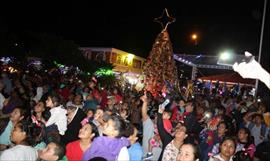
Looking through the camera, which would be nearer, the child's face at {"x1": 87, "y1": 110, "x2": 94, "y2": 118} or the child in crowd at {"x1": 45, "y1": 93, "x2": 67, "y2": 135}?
the child in crowd at {"x1": 45, "y1": 93, "x2": 67, "y2": 135}

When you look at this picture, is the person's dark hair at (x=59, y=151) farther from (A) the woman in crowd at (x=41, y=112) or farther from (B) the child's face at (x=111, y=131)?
(A) the woman in crowd at (x=41, y=112)

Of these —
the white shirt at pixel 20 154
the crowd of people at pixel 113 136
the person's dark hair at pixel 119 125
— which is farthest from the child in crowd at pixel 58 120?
the person's dark hair at pixel 119 125

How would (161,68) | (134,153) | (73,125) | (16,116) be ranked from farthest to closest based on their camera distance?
(161,68) → (73,125) → (16,116) → (134,153)

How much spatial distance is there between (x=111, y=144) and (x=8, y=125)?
2.53m

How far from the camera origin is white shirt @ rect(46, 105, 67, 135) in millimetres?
6479

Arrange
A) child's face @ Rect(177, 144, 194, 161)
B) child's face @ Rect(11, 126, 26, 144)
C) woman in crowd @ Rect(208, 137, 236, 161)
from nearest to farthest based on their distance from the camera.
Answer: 1. child's face @ Rect(177, 144, 194, 161)
2. child's face @ Rect(11, 126, 26, 144)
3. woman in crowd @ Rect(208, 137, 236, 161)

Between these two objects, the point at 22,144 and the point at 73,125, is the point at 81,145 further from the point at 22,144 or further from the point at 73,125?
the point at 73,125

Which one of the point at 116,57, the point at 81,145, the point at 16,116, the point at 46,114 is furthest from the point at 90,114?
the point at 116,57

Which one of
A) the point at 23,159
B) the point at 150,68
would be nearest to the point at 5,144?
the point at 23,159

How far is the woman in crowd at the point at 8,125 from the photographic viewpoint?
5.87 meters

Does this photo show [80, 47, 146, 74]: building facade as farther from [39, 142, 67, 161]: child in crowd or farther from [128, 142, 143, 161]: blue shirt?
[39, 142, 67, 161]: child in crowd

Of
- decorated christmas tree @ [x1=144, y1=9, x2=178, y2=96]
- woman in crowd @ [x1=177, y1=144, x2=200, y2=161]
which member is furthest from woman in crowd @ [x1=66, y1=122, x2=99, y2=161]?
decorated christmas tree @ [x1=144, y1=9, x2=178, y2=96]

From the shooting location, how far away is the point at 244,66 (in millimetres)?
2398

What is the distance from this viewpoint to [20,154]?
4.29m
